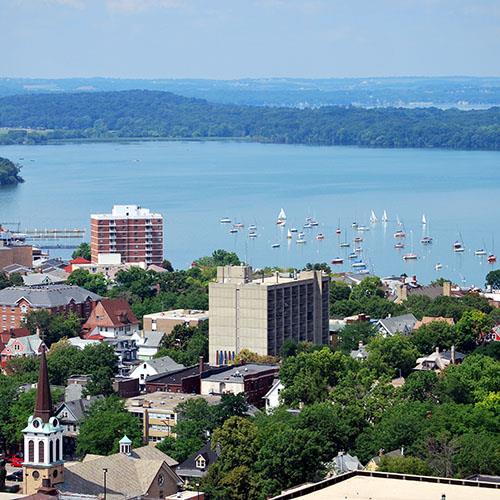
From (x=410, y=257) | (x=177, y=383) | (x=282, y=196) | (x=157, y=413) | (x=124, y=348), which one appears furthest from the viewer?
(x=282, y=196)

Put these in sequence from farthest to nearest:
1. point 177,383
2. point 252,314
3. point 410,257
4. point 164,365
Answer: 1. point 410,257
2. point 252,314
3. point 164,365
4. point 177,383

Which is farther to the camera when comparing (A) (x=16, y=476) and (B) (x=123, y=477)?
(A) (x=16, y=476)

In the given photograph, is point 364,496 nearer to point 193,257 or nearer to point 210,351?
point 210,351

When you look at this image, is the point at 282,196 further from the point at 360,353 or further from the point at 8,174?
the point at 360,353

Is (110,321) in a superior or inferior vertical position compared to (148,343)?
superior

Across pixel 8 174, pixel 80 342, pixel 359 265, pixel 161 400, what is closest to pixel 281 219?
pixel 359 265

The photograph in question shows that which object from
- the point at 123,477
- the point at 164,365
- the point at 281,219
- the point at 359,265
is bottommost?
the point at 281,219
